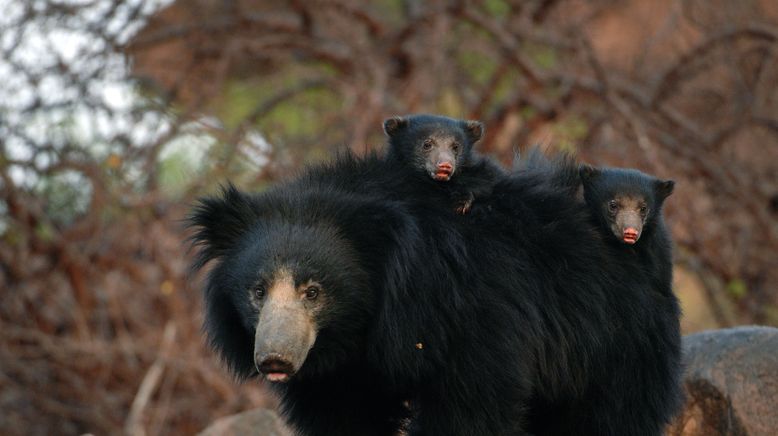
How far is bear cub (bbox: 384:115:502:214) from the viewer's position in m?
3.94

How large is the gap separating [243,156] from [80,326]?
1.71 metres

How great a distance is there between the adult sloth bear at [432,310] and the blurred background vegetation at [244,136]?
3688 mm

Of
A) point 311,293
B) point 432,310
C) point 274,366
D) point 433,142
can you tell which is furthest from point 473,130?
point 274,366

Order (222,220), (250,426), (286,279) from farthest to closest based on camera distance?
(250,426), (222,220), (286,279)

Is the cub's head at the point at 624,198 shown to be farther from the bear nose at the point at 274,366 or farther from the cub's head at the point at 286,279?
the bear nose at the point at 274,366

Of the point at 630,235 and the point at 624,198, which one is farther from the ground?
the point at 624,198

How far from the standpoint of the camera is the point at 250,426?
5012 mm

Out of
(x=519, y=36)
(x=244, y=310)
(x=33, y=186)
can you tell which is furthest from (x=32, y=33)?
(x=244, y=310)

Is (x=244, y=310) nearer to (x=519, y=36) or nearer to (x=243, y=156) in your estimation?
(x=243, y=156)

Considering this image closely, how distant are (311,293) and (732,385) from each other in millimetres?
2085

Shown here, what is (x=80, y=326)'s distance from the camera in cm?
776

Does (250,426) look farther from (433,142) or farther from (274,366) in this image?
(274,366)

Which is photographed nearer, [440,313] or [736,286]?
[440,313]

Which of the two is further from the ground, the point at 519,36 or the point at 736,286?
the point at 519,36
